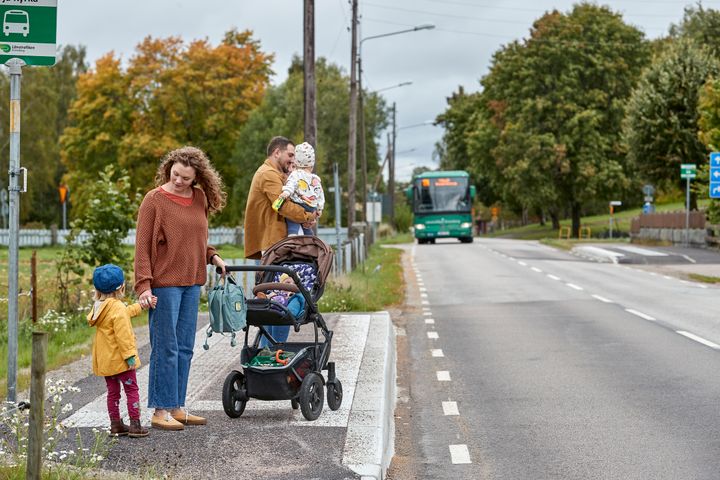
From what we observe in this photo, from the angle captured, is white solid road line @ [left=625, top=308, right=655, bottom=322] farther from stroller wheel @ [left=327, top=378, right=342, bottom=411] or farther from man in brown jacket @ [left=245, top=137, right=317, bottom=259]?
stroller wheel @ [left=327, top=378, right=342, bottom=411]

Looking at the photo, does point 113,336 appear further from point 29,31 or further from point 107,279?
point 29,31

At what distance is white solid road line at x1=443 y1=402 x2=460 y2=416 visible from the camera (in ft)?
30.7

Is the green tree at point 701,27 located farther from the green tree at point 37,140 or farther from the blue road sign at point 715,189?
the green tree at point 37,140

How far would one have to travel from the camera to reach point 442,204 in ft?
179

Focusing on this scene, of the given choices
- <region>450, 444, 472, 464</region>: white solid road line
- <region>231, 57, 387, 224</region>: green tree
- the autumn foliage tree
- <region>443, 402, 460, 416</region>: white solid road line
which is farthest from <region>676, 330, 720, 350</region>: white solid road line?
the autumn foliage tree

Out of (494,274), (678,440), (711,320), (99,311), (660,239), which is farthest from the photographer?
(660,239)

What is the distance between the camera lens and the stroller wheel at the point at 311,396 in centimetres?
764

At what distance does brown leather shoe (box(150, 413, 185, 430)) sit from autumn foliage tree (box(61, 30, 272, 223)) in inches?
2213

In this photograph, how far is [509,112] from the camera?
7062 cm

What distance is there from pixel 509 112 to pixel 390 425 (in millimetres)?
63542

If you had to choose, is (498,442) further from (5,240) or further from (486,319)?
(5,240)

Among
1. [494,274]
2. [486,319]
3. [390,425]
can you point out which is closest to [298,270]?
[390,425]

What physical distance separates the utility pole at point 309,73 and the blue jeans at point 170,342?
14.3m

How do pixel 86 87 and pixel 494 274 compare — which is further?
pixel 86 87
